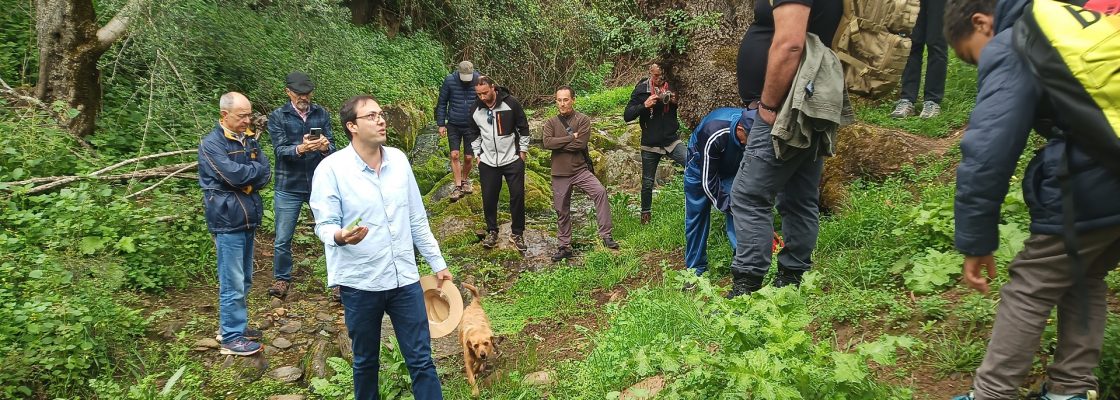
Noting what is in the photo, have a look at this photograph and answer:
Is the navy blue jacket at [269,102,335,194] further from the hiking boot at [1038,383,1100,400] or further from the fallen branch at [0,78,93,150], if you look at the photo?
the hiking boot at [1038,383,1100,400]

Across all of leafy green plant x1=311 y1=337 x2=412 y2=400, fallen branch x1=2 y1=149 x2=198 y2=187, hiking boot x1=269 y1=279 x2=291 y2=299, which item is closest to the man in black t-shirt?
leafy green plant x1=311 y1=337 x2=412 y2=400

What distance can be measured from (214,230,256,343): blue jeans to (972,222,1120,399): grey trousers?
4.62 m

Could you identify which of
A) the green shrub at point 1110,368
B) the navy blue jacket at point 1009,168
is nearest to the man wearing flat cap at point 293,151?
the navy blue jacket at point 1009,168

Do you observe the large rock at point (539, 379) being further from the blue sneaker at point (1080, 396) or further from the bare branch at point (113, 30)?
the bare branch at point (113, 30)

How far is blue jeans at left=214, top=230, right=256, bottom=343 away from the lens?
16.4 ft

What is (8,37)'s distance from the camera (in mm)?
8492

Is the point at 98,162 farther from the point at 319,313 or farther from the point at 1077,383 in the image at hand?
the point at 1077,383

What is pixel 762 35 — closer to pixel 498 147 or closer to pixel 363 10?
pixel 498 147

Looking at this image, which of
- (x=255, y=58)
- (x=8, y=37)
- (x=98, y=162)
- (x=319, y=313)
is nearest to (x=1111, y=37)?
(x=319, y=313)

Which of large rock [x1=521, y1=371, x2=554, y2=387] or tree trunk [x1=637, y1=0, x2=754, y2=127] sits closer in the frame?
large rock [x1=521, y1=371, x2=554, y2=387]

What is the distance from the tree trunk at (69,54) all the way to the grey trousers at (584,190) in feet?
16.8

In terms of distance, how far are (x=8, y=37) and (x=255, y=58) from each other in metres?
2.83

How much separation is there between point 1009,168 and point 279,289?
5.87 metres

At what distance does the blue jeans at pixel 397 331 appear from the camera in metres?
3.67
